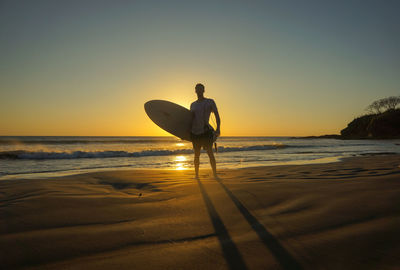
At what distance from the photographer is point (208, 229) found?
69.3 inches

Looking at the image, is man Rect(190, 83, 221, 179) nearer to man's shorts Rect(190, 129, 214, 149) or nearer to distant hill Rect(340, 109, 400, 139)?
man's shorts Rect(190, 129, 214, 149)

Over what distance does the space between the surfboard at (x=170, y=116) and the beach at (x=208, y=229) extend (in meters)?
2.61

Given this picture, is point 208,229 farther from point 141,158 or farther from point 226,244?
point 141,158

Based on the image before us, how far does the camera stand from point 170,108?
5.65 metres

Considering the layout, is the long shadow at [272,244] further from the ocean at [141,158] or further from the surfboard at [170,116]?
the ocean at [141,158]

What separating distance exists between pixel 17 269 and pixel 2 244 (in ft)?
1.39

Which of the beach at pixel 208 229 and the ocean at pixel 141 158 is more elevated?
the beach at pixel 208 229

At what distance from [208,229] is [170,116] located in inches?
160

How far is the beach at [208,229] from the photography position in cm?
129

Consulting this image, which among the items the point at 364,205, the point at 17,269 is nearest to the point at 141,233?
the point at 17,269

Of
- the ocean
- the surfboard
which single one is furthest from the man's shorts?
the ocean

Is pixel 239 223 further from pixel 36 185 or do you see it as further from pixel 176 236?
pixel 36 185

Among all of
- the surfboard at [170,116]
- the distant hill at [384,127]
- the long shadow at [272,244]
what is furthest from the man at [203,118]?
the distant hill at [384,127]

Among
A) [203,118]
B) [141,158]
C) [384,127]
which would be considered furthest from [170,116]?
[384,127]
